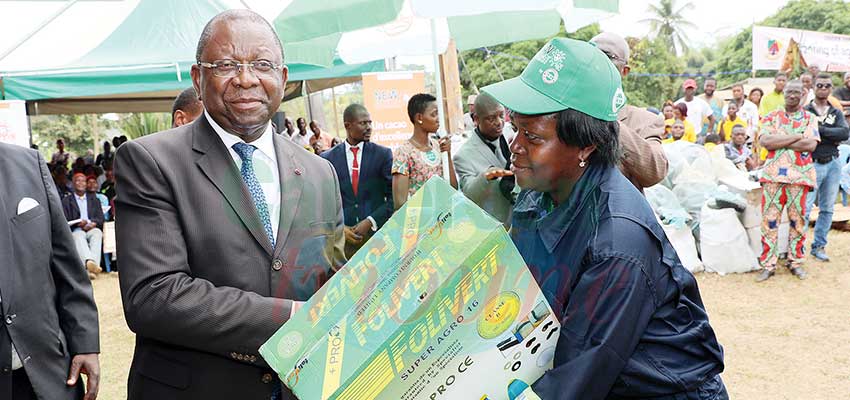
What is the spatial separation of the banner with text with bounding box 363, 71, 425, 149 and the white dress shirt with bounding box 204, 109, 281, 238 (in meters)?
6.93

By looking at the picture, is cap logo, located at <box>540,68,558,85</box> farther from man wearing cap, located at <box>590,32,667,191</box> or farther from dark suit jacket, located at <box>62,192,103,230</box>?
dark suit jacket, located at <box>62,192,103,230</box>

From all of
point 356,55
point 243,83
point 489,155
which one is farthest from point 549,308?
point 356,55

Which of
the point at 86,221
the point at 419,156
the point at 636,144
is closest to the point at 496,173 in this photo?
the point at 636,144

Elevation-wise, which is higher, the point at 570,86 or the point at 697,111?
the point at 570,86

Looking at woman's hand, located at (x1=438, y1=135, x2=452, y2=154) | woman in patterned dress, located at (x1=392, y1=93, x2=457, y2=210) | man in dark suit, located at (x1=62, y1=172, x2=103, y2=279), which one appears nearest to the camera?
woman's hand, located at (x1=438, y1=135, x2=452, y2=154)

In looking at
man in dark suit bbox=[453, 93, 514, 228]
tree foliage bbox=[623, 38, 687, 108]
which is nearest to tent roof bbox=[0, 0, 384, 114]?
man in dark suit bbox=[453, 93, 514, 228]

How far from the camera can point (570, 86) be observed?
157 cm

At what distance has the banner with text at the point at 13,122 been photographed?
23.1 feet

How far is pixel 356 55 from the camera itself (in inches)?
295

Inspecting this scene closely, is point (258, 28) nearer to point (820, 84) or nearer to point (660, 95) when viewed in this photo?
point (820, 84)

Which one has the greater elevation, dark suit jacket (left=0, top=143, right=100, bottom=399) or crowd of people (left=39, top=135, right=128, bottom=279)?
dark suit jacket (left=0, top=143, right=100, bottom=399)

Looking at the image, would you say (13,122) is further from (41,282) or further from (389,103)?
(41,282)

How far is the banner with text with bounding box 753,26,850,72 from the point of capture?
17747 mm

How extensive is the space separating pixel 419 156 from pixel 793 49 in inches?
660
